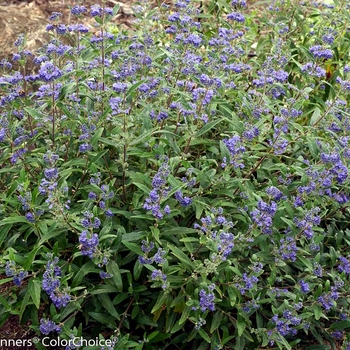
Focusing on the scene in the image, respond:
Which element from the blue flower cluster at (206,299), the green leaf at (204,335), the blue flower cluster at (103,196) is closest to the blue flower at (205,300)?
the blue flower cluster at (206,299)

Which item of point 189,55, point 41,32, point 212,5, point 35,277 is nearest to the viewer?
point 35,277

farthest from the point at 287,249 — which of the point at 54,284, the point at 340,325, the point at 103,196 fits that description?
the point at 54,284

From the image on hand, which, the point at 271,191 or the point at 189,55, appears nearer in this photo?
the point at 271,191

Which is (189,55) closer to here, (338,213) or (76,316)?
(338,213)

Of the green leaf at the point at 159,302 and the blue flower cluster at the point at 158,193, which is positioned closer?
the blue flower cluster at the point at 158,193

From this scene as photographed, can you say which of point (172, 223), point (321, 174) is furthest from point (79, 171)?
point (321, 174)

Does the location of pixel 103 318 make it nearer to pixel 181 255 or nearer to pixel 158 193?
pixel 181 255

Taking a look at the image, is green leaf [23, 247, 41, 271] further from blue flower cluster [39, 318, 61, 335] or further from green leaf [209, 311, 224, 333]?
green leaf [209, 311, 224, 333]

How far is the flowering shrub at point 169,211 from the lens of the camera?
370 cm

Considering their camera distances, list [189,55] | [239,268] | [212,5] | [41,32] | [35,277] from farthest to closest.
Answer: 1. [41,32]
2. [212,5]
3. [189,55]
4. [239,268]
5. [35,277]

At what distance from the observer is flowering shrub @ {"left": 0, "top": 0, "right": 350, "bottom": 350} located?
3.70 meters

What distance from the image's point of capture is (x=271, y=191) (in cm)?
380

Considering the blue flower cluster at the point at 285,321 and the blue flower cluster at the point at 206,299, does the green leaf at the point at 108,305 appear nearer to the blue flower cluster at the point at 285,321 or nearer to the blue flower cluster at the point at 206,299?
the blue flower cluster at the point at 206,299

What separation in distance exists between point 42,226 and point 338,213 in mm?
2451
